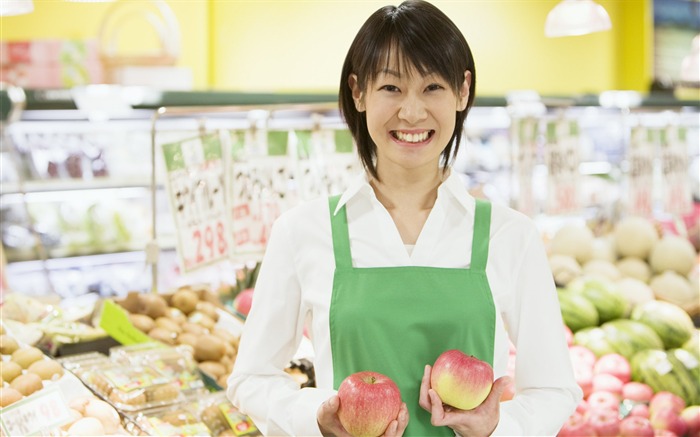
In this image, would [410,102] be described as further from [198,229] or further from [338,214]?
[198,229]

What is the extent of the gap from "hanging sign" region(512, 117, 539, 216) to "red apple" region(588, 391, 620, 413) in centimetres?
140

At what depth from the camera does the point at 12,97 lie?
3.71 m

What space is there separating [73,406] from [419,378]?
1190mm

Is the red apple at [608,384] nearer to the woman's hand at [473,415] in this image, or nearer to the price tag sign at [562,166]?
the price tag sign at [562,166]

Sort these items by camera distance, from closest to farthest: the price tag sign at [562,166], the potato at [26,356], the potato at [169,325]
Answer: the potato at [26,356]
the potato at [169,325]
the price tag sign at [562,166]

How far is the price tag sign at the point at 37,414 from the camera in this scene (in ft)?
7.41

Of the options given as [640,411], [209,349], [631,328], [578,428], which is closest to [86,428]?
[209,349]

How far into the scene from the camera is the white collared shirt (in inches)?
69.5

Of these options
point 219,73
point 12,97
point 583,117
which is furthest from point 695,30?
point 12,97

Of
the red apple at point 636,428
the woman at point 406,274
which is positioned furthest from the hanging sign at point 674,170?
the woman at point 406,274

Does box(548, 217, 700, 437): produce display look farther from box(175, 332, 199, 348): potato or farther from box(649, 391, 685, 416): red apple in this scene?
box(175, 332, 199, 348): potato

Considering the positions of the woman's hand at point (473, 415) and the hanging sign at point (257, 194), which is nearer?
the woman's hand at point (473, 415)

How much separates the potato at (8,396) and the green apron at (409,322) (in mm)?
1139

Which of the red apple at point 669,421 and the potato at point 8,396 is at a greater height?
the potato at point 8,396
